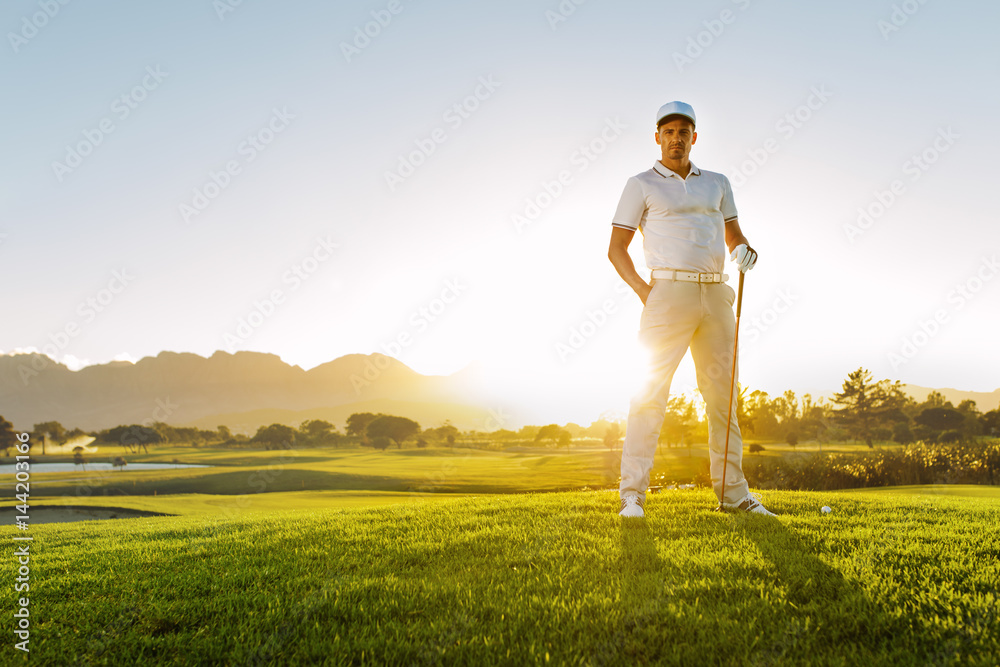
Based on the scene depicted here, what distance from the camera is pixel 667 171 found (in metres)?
4.98

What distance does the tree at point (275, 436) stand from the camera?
94938mm

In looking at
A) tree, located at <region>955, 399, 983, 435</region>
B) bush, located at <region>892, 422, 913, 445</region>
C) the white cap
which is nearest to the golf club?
the white cap

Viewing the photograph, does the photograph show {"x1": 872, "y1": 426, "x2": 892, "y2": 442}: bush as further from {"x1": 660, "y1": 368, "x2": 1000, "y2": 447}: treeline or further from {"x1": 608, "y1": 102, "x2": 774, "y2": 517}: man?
{"x1": 608, "y1": 102, "x2": 774, "y2": 517}: man

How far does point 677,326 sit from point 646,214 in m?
1.15

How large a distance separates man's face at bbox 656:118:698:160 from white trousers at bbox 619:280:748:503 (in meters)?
1.27

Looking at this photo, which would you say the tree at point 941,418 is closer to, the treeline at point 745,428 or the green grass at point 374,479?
the treeline at point 745,428

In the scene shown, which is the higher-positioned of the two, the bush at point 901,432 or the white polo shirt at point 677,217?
the white polo shirt at point 677,217

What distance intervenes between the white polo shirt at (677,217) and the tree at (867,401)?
66525 mm

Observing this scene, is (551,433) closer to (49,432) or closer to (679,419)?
(679,419)

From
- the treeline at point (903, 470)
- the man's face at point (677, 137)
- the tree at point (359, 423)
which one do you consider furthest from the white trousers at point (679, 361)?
the tree at point (359, 423)

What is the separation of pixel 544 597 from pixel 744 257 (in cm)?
373

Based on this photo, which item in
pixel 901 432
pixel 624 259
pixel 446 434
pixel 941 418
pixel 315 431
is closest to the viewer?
pixel 624 259

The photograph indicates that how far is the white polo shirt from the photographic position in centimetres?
485

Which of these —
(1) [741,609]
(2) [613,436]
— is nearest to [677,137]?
(1) [741,609]
